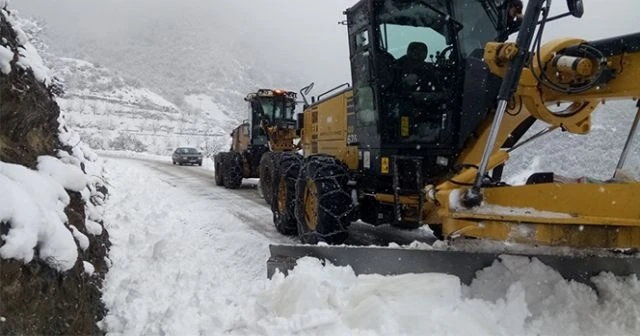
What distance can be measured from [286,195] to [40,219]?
15.6 feet

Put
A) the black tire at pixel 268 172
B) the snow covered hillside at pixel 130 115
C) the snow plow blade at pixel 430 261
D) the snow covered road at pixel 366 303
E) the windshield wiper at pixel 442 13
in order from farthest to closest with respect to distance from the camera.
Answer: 1. the snow covered hillside at pixel 130 115
2. the black tire at pixel 268 172
3. the windshield wiper at pixel 442 13
4. the snow plow blade at pixel 430 261
5. the snow covered road at pixel 366 303

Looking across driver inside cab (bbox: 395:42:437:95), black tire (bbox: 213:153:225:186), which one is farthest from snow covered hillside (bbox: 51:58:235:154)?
driver inside cab (bbox: 395:42:437:95)

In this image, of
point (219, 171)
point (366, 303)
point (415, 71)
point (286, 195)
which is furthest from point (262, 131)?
point (366, 303)

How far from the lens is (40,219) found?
123 inches

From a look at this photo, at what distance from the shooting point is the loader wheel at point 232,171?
565 inches

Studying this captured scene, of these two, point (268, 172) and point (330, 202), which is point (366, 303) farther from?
point (268, 172)

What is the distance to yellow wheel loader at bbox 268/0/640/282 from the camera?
3525 mm

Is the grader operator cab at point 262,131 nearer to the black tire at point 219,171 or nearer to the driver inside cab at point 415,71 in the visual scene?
the black tire at point 219,171

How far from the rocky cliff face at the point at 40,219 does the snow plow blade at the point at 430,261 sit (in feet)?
4.88

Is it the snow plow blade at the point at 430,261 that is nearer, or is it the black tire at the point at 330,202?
the snow plow blade at the point at 430,261

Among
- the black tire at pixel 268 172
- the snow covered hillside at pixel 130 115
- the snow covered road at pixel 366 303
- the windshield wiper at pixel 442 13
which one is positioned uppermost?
the snow covered hillside at pixel 130 115

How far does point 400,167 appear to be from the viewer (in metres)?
5.34

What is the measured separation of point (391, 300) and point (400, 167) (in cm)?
202

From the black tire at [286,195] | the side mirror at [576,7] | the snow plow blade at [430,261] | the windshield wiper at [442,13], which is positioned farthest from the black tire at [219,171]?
the side mirror at [576,7]
